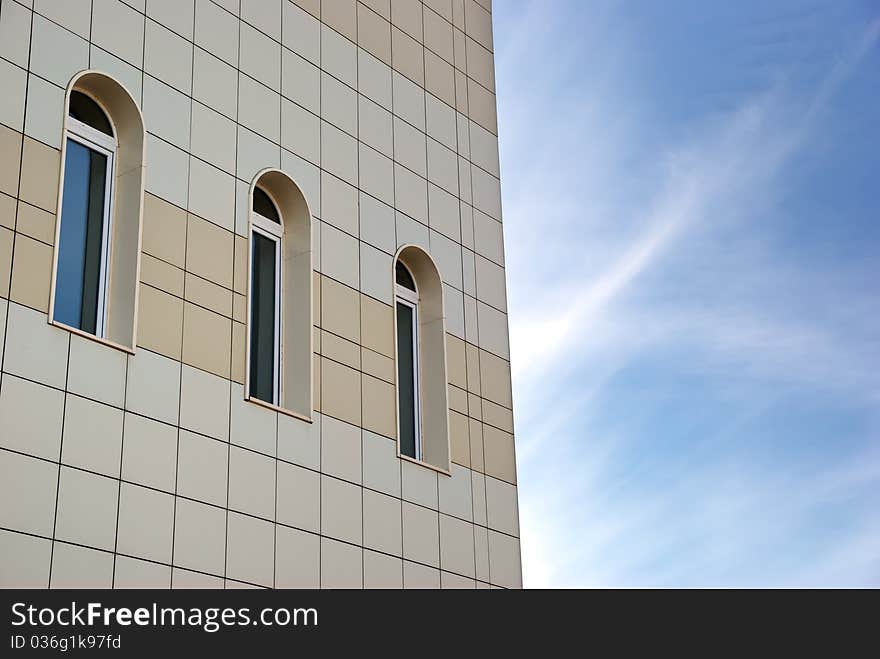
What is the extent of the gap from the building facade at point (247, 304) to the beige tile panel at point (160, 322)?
0.8 inches

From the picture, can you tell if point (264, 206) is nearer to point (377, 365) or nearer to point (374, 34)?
point (377, 365)

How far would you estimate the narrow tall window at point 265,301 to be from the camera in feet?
34.1

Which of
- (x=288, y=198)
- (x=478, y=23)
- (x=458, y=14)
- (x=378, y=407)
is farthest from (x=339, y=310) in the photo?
A: (x=478, y=23)

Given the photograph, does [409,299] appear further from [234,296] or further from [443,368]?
[234,296]

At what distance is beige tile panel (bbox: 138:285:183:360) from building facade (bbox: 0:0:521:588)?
20mm

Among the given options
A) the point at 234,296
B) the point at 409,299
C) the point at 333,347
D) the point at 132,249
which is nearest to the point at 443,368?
the point at 409,299

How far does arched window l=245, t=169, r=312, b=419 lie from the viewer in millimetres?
Result: 10367

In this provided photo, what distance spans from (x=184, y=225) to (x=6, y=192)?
4.88 feet

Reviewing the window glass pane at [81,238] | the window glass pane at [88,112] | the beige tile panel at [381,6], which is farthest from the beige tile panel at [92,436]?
the beige tile panel at [381,6]

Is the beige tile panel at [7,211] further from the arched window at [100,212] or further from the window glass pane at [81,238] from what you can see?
the window glass pane at [81,238]

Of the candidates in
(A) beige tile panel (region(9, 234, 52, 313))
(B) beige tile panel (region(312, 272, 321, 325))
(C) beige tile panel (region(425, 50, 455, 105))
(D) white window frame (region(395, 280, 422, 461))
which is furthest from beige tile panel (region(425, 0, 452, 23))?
(A) beige tile panel (region(9, 234, 52, 313))

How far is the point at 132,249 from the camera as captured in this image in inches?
365

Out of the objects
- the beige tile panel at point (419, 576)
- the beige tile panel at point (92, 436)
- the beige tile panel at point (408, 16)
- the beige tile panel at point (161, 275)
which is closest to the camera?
the beige tile panel at point (92, 436)

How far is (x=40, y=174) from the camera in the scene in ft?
28.7
